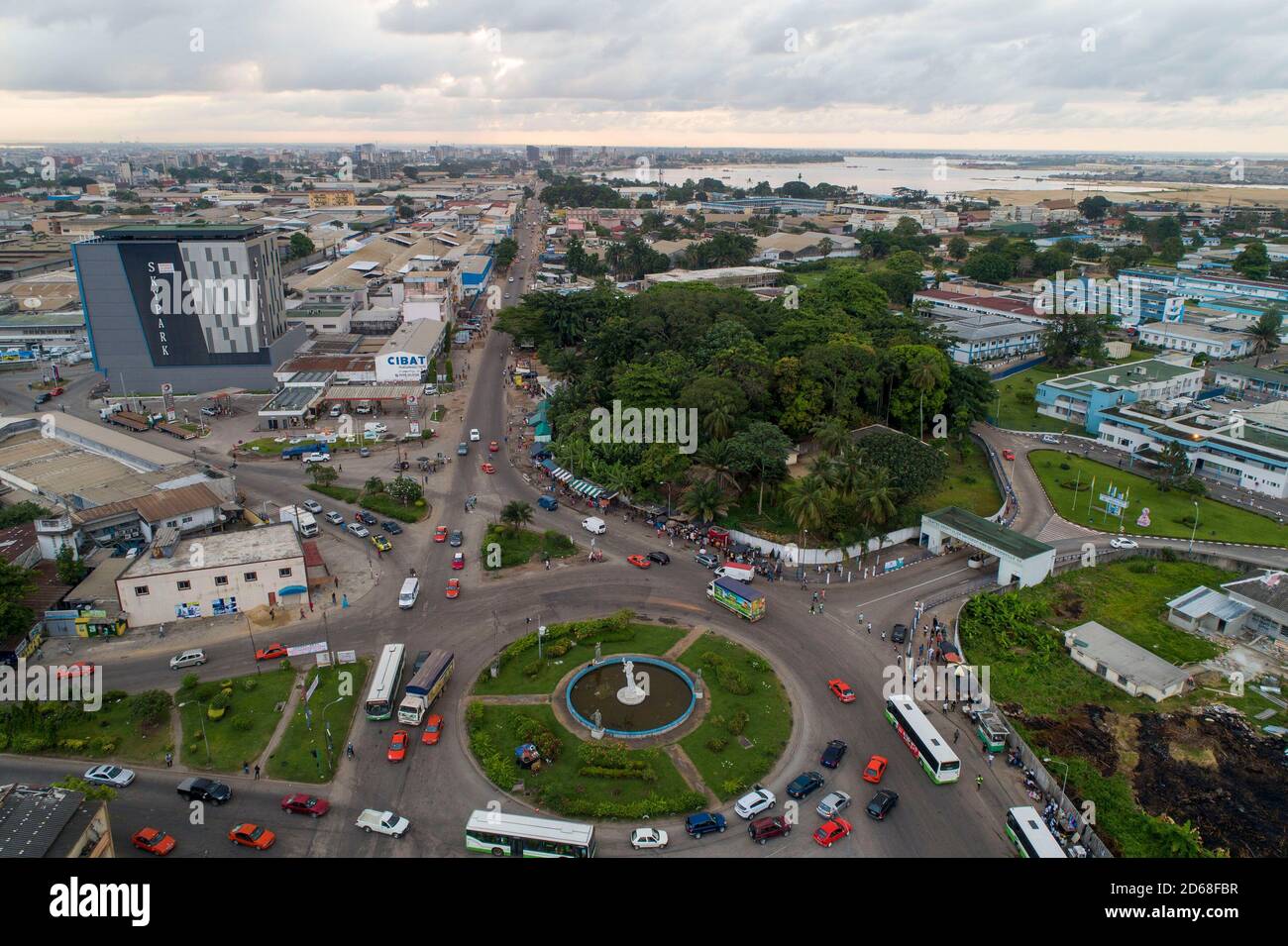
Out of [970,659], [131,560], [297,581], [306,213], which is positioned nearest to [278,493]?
[131,560]

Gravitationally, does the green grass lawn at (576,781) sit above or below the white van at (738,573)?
below

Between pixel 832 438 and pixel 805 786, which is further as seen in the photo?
pixel 832 438

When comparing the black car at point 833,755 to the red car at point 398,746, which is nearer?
the black car at point 833,755

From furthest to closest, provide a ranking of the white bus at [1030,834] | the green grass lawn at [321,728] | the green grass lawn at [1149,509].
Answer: the green grass lawn at [1149,509]
the green grass lawn at [321,728]
the white bus at [1030,834]

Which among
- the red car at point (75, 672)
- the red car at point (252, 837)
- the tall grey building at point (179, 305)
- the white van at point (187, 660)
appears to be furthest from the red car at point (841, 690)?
the tall grey building at point (179, 305)

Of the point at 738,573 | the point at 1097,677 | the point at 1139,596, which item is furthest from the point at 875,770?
the point at 1139,596

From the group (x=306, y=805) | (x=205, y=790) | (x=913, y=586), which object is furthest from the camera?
(x=913, y=586)

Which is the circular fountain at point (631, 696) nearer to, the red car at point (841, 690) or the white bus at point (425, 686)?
the white bus at point (425, 686)

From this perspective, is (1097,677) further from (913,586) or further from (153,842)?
(153,842)
